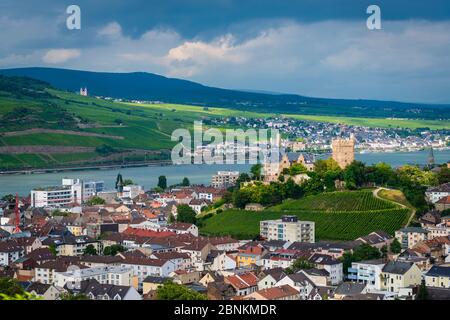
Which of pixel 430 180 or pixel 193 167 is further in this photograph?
pixel 193 167

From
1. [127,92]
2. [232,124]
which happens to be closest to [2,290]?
[232,124]

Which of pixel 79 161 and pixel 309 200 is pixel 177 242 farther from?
pixel 79 161

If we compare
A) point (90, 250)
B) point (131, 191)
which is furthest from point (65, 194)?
point (90, 250)

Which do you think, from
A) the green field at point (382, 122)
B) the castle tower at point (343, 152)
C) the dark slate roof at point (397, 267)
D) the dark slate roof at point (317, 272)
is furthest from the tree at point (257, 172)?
the green field at point (382, 122)

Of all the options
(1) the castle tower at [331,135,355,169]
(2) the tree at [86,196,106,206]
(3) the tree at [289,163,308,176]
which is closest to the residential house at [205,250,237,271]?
(3) the tree at [289,163,308,176]

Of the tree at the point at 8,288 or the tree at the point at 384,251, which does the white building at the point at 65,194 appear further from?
the tree at the point at 8,288

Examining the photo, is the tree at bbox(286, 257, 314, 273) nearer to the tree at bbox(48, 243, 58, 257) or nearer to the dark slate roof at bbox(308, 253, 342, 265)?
the dark slate roof at bbox(308, 253, 342, 265)
